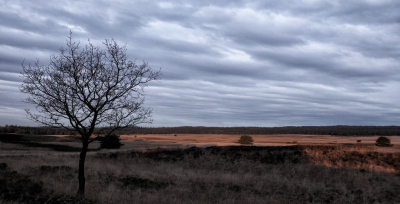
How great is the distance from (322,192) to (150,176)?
32.9 ft

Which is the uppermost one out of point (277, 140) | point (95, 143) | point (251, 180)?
point (251, 180)

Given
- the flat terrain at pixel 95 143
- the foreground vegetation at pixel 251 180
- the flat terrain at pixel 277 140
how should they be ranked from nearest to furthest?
the foreground vegetation at pixel 251 180 < the flat terrain at pixel 95 143 < the flat terrain at pixel 277 140

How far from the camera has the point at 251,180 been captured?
51.5 ft

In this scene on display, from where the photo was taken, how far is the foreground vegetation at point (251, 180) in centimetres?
1142

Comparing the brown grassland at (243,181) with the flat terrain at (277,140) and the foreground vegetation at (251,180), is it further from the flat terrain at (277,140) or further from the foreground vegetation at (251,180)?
the flat terrain at (277,140)

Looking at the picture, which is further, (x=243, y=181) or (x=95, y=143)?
(x=95, y=143)

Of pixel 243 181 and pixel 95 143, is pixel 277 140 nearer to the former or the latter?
pixel 95 143

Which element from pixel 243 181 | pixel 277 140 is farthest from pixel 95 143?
pixel 277 140

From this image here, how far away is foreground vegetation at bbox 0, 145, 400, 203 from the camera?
1142 centimetres

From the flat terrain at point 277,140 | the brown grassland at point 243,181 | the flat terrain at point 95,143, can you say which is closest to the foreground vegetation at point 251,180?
the brown grassland at point 243,181

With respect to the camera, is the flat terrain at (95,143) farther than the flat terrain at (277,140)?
No

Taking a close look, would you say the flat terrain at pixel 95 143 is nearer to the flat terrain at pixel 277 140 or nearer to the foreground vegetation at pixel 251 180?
the flat terrain at pixel 277 140

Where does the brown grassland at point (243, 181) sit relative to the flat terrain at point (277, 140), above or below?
above

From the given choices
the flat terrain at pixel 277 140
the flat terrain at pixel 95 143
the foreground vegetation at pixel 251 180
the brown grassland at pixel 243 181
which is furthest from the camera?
the flat terrain at pixel 277 140
